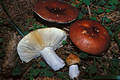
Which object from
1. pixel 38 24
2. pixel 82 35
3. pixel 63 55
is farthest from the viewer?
pixel 38 24

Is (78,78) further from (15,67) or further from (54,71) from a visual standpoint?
(15,67)

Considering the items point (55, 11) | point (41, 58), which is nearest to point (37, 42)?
point (41, 58)

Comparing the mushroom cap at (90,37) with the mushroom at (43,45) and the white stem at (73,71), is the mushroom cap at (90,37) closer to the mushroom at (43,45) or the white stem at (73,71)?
the mushroom at (43,45)

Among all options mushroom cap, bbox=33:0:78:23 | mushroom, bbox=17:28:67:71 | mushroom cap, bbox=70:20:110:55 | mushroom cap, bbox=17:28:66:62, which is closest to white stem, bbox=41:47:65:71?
mushroom, bbox=17:28:67:71

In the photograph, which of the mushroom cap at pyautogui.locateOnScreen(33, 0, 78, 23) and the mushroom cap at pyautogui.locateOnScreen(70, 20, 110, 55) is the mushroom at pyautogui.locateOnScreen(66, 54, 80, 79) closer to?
the mushroom cap at pyautogui.locateOnScreen(70, 20, 110, 55)

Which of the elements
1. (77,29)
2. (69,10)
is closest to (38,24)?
(69,10)

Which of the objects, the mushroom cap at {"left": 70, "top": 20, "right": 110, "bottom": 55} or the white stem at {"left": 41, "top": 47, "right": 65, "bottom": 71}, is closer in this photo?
the mushroom cap at {"left": 70, "top": 20, "right": 110, "bottom": 55}

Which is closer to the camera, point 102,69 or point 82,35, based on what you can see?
point 82,35
